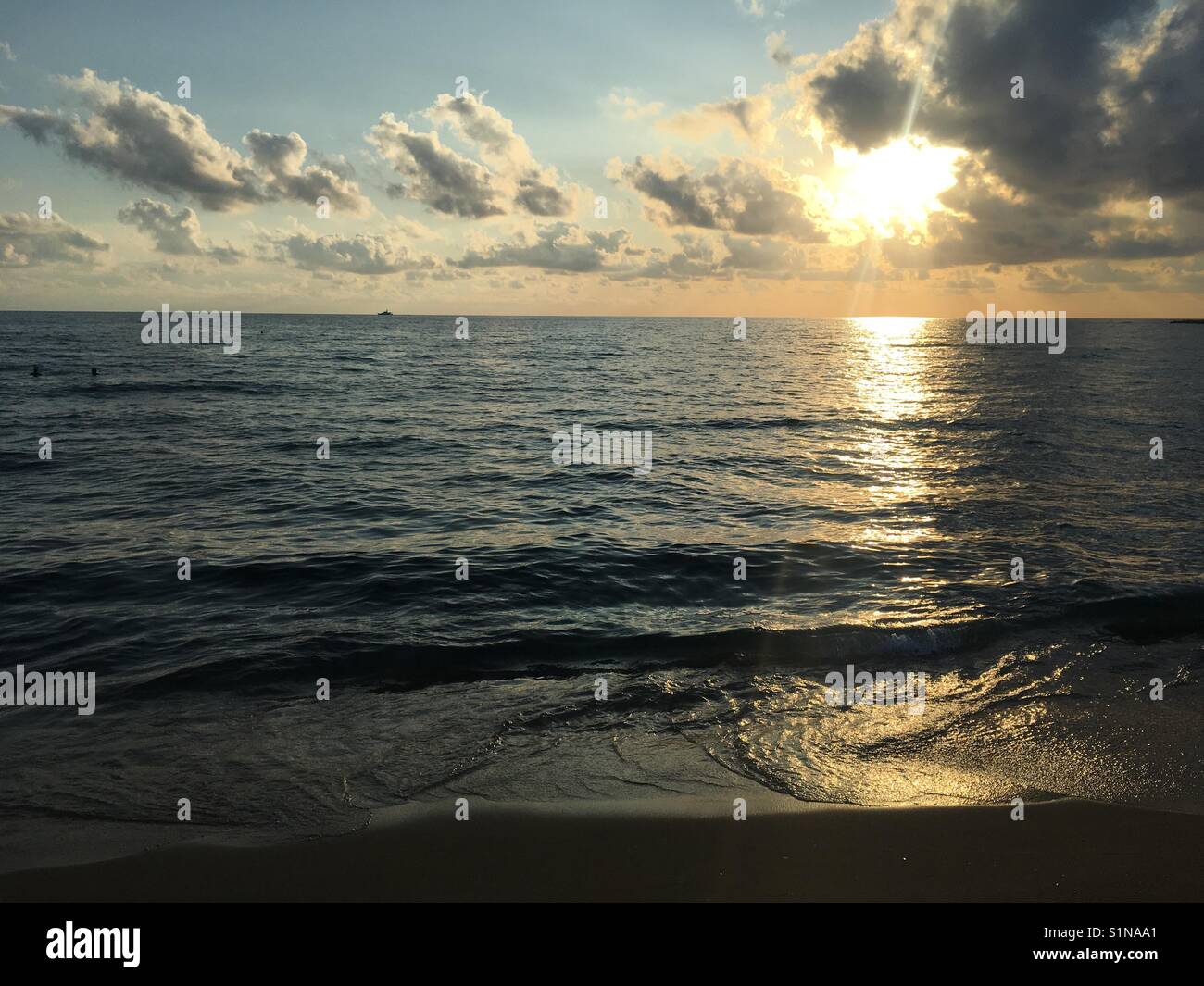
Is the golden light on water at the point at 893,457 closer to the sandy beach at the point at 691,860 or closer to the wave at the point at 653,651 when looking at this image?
the wave at the point at 653,651

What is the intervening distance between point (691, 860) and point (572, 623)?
21.8 feet

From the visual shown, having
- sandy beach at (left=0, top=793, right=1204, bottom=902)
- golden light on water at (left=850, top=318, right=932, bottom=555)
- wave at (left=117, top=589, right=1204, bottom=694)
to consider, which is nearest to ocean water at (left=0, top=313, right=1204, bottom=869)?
wave at (left=117, top=589, right=1204, bottom=694)

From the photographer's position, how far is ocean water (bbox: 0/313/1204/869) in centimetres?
803

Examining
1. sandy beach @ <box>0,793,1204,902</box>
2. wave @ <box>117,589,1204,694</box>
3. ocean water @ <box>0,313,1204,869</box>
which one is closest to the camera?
sandy beach @ <box>0,793,1204,902</box>

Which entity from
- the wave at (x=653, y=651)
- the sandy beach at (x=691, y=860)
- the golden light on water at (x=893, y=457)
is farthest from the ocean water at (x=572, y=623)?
the sandy beach at (x=691, y=860)

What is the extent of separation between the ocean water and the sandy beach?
41 cm

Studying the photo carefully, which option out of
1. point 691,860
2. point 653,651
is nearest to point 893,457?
point 653,651

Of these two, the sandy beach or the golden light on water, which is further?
the golden light on water

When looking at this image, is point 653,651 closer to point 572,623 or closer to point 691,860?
point 572,623

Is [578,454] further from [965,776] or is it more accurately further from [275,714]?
[965,776]

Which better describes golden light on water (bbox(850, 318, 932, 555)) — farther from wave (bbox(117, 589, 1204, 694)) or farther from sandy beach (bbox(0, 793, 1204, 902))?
sandy beach (bbox(0, 793, 1204, 902))
